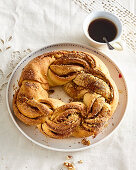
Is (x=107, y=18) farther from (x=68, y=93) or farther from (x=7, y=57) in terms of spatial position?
(x=7, y=57)

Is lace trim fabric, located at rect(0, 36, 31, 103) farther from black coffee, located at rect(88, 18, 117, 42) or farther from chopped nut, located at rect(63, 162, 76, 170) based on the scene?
chopped nut, located at rect(63, 162, 76, 170)

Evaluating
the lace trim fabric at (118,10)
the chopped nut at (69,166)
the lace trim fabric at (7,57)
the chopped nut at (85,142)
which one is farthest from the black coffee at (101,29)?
the chopped nut at (69,166)

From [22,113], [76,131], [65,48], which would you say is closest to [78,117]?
[76,131]

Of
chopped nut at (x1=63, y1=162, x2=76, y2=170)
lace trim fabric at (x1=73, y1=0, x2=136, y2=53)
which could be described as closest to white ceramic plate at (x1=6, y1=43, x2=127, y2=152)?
chopped nut at (x1=63, y1=162, x2=76, y2=170)

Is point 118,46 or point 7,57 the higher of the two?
point 118,46

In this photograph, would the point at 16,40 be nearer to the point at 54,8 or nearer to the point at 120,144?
the point at 54,8

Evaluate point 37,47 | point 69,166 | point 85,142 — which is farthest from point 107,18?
point 69,166
